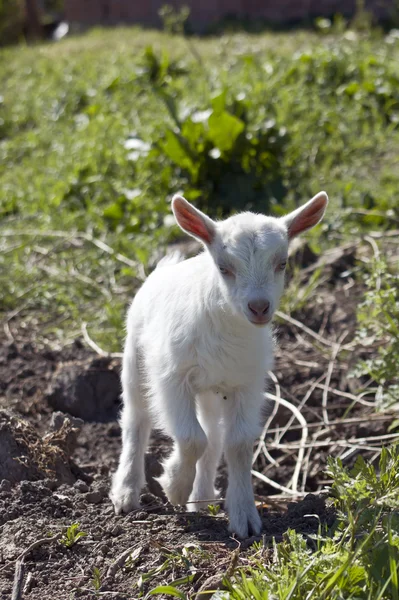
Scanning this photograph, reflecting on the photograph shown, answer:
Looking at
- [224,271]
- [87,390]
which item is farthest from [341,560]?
[87,390]

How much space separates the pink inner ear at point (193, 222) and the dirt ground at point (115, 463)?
123cm

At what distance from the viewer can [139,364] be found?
182 inches

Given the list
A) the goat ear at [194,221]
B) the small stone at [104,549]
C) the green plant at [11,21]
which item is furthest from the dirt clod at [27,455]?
the green plant at [11,21]

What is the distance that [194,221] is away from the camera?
4.07m

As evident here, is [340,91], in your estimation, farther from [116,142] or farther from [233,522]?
[233,522]

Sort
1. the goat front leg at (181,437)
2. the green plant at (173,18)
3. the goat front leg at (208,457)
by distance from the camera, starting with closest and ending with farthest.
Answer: the goat front leg at (181,437)
the goat front leg at (208,457)
the green plant at (173,18)

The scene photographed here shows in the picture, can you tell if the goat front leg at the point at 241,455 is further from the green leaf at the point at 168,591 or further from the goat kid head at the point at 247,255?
the green leaf at the point at 168,591

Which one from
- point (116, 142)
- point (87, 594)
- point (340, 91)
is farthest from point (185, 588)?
point (340, 91)

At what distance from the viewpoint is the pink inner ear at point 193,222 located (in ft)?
13.3

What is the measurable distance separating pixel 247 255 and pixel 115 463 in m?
1.87

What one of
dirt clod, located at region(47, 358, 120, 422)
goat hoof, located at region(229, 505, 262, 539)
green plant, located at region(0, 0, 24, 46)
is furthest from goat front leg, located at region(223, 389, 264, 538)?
green plant, located at region(0, 0, 24, 46)

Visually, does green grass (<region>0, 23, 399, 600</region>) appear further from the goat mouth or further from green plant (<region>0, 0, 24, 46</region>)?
green plant (<region>0, 0, 24, 46</region>)

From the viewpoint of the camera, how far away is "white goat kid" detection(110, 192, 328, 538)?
3826 millimetres

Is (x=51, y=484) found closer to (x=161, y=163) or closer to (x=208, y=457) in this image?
(x=208, y=457)
